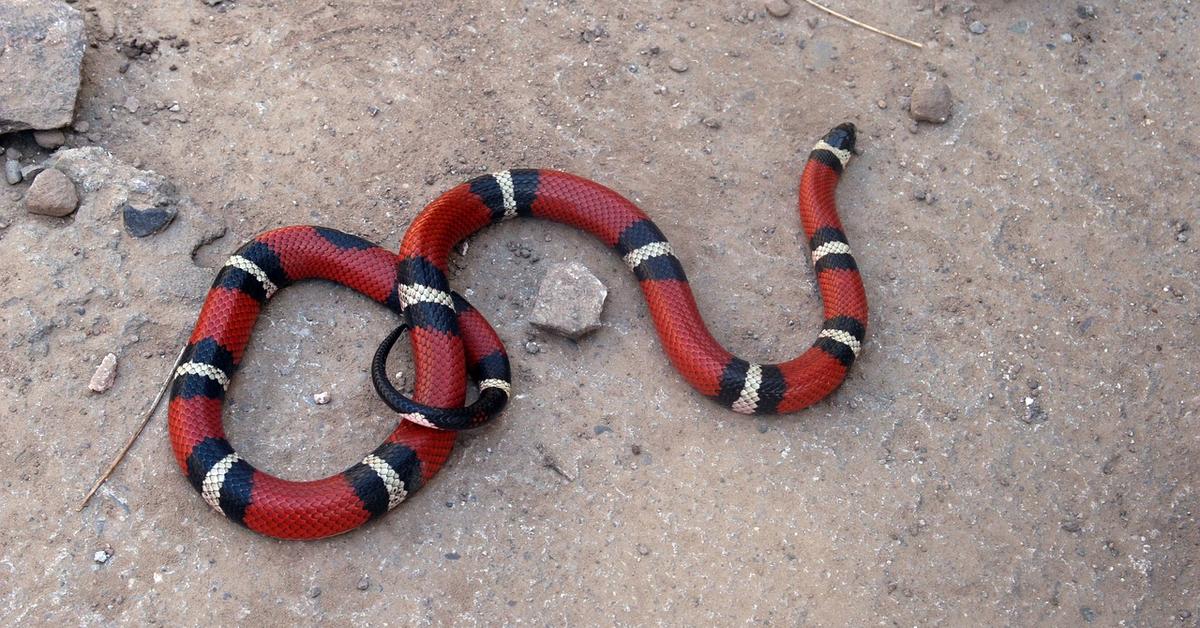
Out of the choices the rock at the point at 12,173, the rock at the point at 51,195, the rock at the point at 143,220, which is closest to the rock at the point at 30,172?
the rock at the point at 12,173

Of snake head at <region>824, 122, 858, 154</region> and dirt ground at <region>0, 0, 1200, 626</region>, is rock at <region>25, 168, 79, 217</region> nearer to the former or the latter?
dirt ground at <region>0, 0, 1200, 626</region>

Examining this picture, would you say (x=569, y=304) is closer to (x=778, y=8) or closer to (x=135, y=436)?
(x=135, y=436)

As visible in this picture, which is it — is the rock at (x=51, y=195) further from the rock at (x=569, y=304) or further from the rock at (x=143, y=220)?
the rock at (x=569, y=304)

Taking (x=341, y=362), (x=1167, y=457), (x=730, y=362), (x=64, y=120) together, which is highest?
(x=1167, y=457)

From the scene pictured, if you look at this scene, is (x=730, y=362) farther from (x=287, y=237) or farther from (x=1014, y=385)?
(x=287, y=237)

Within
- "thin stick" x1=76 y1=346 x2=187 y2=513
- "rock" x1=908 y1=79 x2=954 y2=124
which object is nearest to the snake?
"thin stick" x1=76 y1=346 x2=187 y2=513

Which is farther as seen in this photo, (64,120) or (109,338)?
(64,120)

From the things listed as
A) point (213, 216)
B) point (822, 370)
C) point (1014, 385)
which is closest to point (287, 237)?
point (213, 216)
